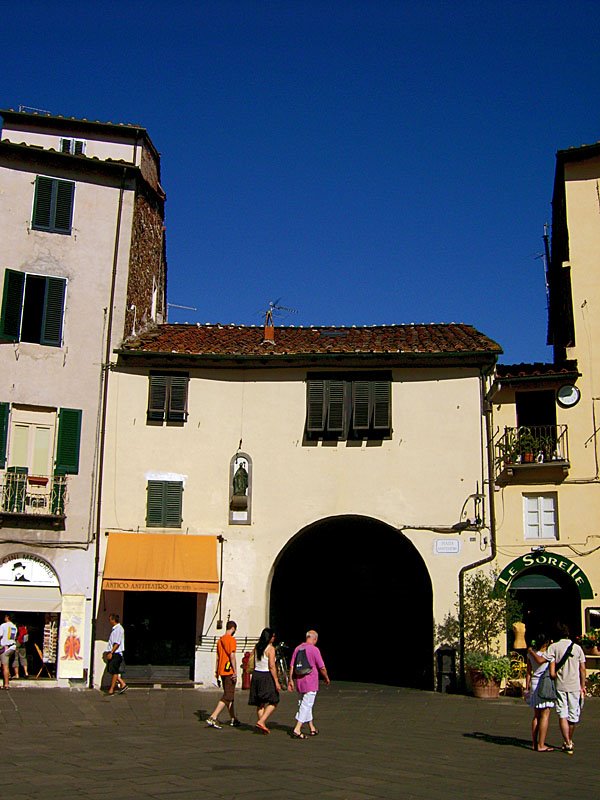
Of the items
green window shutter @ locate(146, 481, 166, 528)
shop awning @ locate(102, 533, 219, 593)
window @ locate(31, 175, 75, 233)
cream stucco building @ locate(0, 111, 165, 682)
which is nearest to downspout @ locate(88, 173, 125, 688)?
cream stucco building @ locate(0, 111, 165, 682)

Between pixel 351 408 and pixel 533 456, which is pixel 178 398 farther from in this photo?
pixel 533 456

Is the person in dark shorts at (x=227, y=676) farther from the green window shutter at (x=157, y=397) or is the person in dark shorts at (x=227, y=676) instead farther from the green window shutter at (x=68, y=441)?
the green window shutter at (x=157, y=397)

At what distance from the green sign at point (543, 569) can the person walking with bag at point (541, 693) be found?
9556 millimetres

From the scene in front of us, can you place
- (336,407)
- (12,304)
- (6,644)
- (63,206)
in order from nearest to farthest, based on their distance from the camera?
(6,644)
(12,304)
(336,407)
(63,206)

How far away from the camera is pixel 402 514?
24.6m

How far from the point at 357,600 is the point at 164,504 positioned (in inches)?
314

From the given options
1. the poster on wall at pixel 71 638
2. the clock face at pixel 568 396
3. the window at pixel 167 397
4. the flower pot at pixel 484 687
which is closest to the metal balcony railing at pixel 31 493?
the poster on wall at pixel 71 638

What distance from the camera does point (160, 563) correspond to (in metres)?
23.8

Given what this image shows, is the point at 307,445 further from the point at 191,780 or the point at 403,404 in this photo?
the point at 191,780

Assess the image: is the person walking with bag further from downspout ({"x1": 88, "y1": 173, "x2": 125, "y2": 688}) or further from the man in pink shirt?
downspout ({"x1": 88, "y1": 173, "x2": 125, "y2": 688})

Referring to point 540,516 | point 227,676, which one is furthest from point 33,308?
point 540,516

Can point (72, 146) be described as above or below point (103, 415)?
above

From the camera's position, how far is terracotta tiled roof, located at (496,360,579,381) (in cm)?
2445

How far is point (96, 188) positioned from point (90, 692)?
13.8 m
